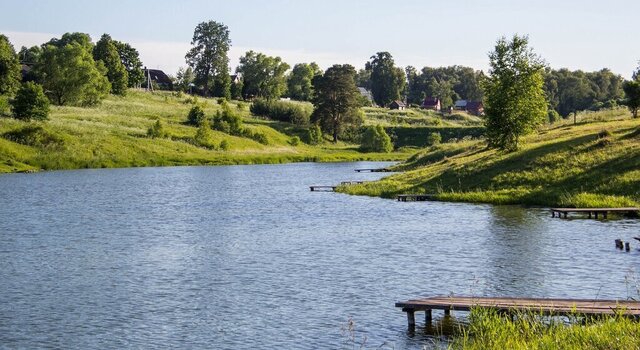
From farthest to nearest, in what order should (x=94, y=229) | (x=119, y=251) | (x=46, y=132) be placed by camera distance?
(x=46, y=132) < (x=94, y=229) < (x=119, y=251)

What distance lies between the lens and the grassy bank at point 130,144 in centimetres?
12512

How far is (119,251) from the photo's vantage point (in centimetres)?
4631

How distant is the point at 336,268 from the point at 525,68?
2003 inches

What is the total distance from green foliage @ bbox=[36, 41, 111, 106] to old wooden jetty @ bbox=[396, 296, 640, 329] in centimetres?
14779

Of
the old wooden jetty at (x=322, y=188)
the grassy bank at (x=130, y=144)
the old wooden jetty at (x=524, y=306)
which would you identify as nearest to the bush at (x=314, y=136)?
the grassy bank at (x=130, y=144)

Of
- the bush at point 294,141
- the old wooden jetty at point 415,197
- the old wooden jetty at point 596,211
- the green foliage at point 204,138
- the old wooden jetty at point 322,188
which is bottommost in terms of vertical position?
the old wooden jetty at point 322,188

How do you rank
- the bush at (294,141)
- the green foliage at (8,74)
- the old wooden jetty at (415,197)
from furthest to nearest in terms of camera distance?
1. the bush at (294,141)
2. the green foliage at (8,74)
3. the old wooden jetty at (415,197)

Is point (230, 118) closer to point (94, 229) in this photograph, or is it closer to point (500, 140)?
point (500, 140)

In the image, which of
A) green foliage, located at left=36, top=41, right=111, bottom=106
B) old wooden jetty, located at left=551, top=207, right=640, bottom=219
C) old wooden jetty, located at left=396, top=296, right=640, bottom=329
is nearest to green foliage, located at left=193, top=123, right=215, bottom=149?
green foliage, located at left=36, top=41, right=111, bottom=106

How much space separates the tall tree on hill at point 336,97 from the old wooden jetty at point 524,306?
169 metres

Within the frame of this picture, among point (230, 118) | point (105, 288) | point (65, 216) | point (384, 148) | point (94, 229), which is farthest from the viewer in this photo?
point (384, 148)

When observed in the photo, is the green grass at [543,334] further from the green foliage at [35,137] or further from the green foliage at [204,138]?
the green foliage at [204,138]

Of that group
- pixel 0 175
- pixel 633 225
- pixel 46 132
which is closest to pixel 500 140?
pixel 633 225

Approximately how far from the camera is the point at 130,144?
143 m
